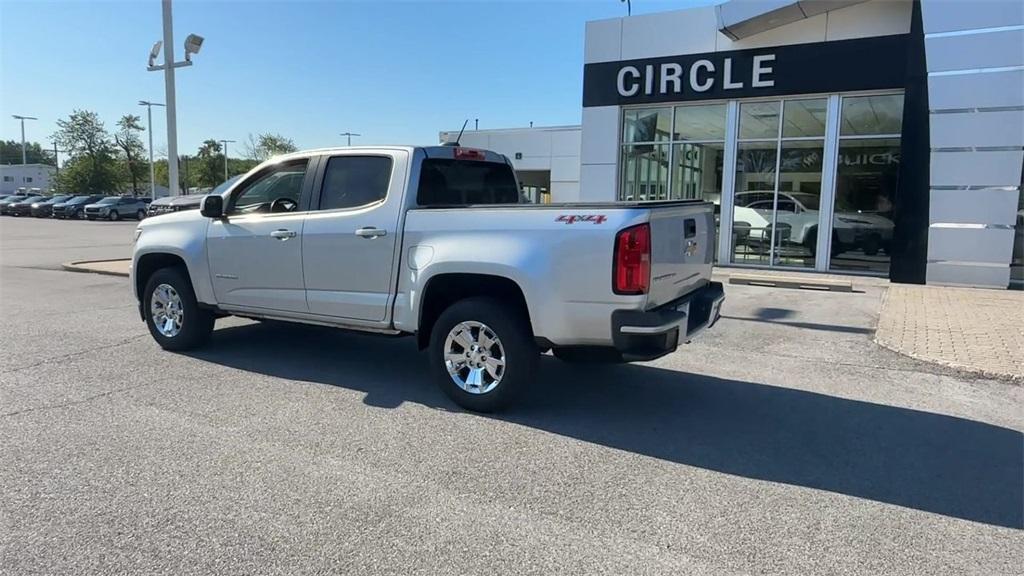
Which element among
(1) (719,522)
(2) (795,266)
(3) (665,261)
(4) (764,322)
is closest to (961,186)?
(2) (795,266)

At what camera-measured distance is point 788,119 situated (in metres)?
13.9

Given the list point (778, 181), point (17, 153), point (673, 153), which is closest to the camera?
point (778, 181)

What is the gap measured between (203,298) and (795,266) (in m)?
11.8

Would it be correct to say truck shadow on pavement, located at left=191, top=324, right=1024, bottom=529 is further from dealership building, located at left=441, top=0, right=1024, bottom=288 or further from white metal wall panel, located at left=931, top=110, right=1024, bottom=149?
white metal wall panel, located at left=931, top=110, right=1024, bottom=149

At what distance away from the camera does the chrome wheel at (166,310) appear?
6.65 metres

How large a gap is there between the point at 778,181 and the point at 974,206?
3.46m

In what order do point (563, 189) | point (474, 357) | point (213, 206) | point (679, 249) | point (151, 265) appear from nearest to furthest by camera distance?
point (679, 249) → point (474, 357) → point (213, 206) → point (151, 265) → point (563, 189)

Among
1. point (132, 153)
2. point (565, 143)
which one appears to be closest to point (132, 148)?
point (132, 153)

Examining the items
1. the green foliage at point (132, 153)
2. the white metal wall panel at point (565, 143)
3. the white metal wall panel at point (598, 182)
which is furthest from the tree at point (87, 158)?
the white metal wall panel at point (598, 182)

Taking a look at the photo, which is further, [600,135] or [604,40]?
[600,135]

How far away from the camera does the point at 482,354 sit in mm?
4934

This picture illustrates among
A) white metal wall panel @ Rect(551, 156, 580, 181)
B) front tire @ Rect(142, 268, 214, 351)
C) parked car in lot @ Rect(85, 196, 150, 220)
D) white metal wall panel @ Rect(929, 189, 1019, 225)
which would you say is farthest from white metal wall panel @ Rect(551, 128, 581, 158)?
front tire @ Rect(142, 268, 214, 351)

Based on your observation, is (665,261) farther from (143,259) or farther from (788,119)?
(788,119)

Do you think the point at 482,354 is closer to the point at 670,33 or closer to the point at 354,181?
the point at 354,181
